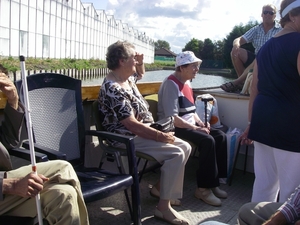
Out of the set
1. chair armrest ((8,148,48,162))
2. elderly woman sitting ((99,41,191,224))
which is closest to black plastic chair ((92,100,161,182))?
elderly woman sitting ((99,41,191,224))

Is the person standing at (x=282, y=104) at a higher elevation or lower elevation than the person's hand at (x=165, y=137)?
higher

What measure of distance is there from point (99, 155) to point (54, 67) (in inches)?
985

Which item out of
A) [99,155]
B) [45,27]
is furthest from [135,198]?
[45,27]

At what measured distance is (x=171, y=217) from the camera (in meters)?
2.96

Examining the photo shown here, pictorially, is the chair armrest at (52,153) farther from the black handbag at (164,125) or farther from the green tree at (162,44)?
the green tree at (162,44)

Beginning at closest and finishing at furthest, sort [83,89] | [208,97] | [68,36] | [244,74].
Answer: [83,89] → [208,97] → [244,74] → [68,36]

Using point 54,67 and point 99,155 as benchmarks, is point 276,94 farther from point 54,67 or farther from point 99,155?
point 54,67

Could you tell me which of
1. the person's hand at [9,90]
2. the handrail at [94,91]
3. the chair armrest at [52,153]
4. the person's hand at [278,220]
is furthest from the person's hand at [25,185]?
the person's hand at [278,220]

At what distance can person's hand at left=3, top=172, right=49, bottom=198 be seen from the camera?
1854 mm

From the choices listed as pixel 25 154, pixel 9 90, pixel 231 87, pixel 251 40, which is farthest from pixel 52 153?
pixel 251 40

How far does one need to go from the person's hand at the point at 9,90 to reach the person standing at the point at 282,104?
1.49 meters

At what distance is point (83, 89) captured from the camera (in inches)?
135

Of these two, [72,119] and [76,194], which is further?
[72,119]

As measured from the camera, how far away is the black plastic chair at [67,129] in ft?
8.56
